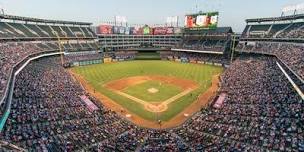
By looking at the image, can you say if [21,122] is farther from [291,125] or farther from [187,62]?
[187,62]

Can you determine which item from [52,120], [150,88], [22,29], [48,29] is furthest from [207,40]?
[52,120]

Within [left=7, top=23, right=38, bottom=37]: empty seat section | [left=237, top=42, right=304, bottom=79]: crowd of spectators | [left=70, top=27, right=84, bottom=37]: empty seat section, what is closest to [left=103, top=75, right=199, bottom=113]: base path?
[left=237, top=42, right=304, bottom=79]: crowd of spectators

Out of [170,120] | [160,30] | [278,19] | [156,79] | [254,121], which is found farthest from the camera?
[160,30]

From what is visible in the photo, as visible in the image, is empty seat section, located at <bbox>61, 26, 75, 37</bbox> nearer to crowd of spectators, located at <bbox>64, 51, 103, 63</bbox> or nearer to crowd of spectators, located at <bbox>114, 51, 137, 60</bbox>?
crowd of spectators, located at <bbox>64, 51, 103, 63</bbox>

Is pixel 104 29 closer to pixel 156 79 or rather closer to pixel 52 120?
pixel 156 79

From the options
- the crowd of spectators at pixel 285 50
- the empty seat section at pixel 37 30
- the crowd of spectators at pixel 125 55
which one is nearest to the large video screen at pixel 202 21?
the crowd of spectators at pixel 285 50
